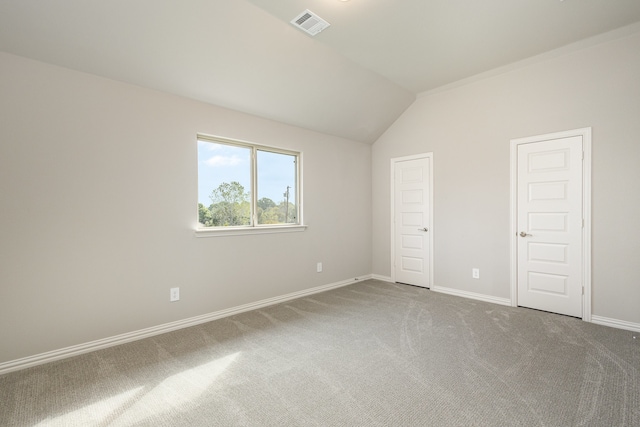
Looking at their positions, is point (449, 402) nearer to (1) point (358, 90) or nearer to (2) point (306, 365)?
(2) point (306, 365)

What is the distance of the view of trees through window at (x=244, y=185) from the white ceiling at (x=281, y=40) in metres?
0.52

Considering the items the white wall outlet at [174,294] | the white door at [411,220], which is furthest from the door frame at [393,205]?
the white wall outlet at [174,294]

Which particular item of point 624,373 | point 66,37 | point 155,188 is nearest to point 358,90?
point 155,188

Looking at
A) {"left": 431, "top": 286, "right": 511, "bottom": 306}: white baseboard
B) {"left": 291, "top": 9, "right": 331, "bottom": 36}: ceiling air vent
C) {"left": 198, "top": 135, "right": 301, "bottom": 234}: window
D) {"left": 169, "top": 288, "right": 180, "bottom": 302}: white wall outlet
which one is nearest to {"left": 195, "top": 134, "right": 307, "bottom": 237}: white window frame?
{"left": 198, "top": 135, "right": 301, "bottom": 234}: window

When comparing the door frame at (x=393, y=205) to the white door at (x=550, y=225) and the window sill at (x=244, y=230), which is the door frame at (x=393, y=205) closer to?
the white door at (x=550, y=225)

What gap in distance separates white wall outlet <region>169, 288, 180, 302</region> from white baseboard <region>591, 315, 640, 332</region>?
431 centimetres

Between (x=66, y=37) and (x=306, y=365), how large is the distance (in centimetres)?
304

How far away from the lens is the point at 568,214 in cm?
335

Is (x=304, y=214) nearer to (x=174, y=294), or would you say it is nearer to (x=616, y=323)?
(x=174, y=294)

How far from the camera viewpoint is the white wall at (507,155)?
9.90 ft

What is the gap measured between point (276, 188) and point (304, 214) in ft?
1.81

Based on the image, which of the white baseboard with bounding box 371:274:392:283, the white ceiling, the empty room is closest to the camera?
the empty room

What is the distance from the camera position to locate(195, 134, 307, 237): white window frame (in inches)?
132

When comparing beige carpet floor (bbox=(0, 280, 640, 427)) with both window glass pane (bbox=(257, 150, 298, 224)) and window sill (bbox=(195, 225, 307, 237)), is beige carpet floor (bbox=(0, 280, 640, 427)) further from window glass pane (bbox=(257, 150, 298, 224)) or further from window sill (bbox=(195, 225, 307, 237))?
window glass pane (bbox=(257, 150, 298, 224))
